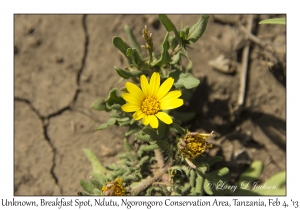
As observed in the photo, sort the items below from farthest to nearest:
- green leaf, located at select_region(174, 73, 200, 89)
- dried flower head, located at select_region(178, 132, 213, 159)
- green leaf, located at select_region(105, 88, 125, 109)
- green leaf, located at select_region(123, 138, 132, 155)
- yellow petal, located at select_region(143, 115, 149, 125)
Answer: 1. green leaf, located at select_region(123, 138, 132, 155)
2. green leaf, located at select_region(105, 88, 125, 109)
3. green leaf, located at select_region(174, 73, 200, 89)
4. yellow petal, located at select_region(143, 115, 149, 125)
5. dried flower head, located at select_region(178, 132, 213, 159)

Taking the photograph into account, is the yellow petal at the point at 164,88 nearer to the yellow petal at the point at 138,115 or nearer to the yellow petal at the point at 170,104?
the yellow petal at the point at 170,104

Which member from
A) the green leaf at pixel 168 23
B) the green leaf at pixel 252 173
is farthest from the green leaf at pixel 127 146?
the green leaf at pixel 252 173

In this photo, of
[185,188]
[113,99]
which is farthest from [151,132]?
[185,188]

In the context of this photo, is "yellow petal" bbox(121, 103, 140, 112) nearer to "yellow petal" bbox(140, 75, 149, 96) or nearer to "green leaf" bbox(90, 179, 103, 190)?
"yellow petal" bbox(140, 75, 149, 96)

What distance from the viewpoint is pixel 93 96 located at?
521cm

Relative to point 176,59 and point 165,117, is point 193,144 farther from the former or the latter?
point 176,59

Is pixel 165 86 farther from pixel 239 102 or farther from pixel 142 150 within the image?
pixel 239 102

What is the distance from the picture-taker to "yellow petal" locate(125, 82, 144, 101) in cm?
376

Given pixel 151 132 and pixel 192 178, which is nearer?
pixel 151 132

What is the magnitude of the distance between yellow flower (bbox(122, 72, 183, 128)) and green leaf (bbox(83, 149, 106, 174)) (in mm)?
1522

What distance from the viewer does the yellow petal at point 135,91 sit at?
12.3ft

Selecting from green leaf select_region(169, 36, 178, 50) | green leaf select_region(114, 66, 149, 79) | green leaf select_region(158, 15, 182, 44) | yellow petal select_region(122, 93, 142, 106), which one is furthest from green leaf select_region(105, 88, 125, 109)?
green leaf select_region(158, 15, 182, 44)

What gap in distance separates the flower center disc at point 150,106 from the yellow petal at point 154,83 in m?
0.08

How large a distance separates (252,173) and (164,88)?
236 centimetres
